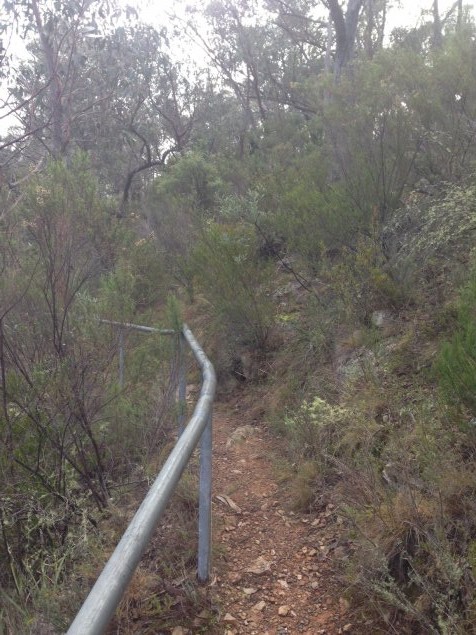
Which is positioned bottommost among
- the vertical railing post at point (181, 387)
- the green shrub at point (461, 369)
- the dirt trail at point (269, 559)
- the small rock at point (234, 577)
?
the dirt trail at point (269, 559)

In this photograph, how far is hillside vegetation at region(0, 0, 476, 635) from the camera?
8.44ft

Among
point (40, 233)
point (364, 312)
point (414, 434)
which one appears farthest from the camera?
point (364, 312)

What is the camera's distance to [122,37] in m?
12.6

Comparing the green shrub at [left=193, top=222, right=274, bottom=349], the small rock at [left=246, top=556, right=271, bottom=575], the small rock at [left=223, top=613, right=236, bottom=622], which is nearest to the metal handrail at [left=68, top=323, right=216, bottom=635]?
the small rock at [left=223, top=613, right=236, bottom=622]

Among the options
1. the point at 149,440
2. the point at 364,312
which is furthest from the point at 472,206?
the point at 149,440

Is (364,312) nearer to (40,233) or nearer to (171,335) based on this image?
(171,335)

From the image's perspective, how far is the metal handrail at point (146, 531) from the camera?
3.23 feet

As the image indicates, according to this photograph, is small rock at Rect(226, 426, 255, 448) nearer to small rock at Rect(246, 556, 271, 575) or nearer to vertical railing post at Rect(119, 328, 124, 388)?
vertical railing post at Rect(119, 328, 124, 388)

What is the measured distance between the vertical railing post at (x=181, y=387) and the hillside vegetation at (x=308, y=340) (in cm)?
16

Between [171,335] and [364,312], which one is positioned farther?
[364,312]

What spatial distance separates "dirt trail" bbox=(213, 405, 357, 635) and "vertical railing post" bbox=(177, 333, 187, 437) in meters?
0.61

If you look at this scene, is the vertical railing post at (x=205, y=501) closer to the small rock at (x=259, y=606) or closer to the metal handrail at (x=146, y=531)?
the metal handrail at (x=146, y=531)

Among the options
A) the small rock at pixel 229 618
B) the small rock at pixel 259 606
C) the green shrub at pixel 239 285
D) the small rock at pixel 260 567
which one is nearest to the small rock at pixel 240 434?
the green shrub at pixel 239 285

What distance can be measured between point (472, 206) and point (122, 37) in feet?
35.3
